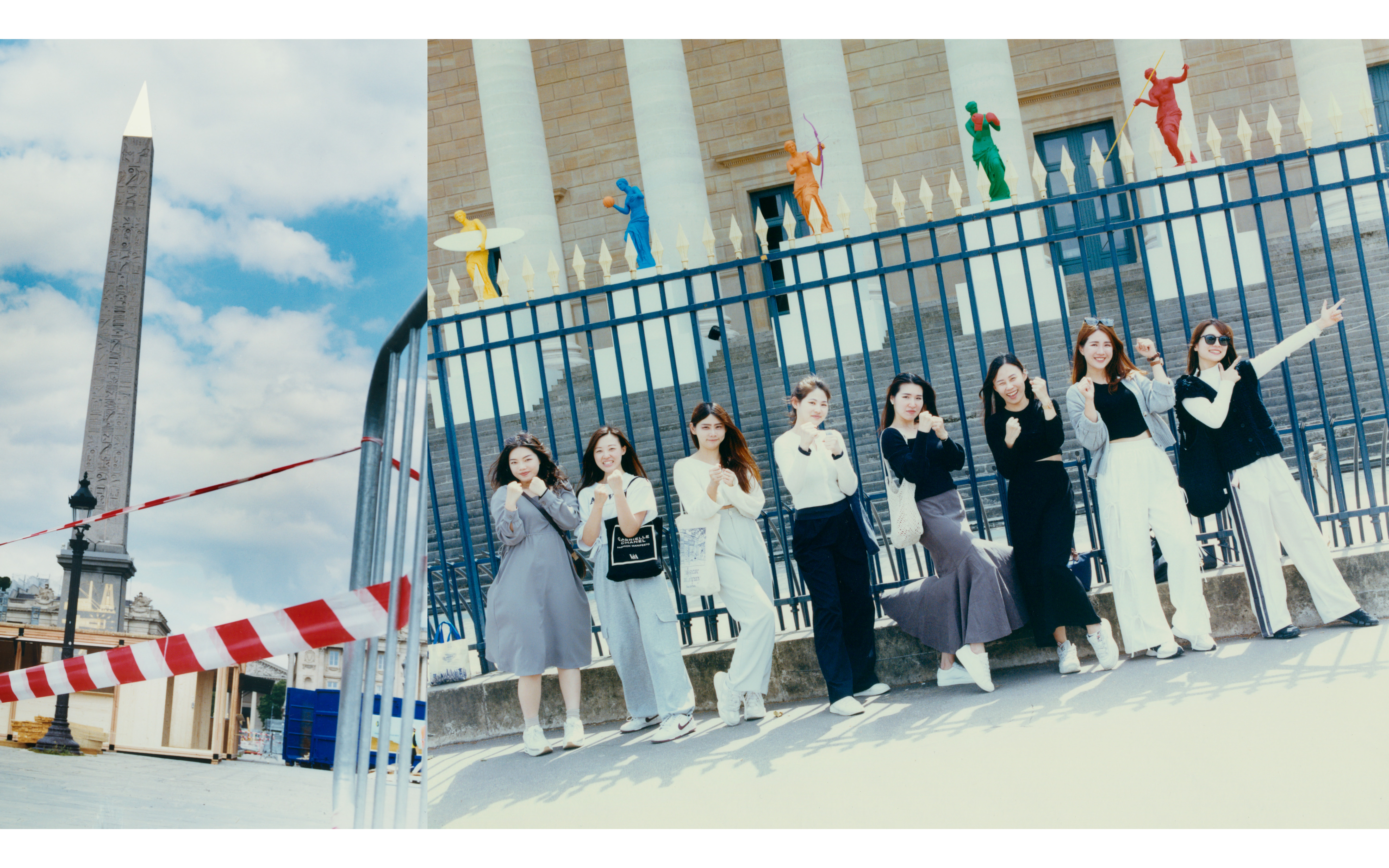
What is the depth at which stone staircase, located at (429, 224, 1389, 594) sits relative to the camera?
7.14m

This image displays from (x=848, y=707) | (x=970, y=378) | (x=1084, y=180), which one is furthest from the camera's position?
(x=1084, y=180)

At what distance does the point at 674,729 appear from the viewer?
4.05 m

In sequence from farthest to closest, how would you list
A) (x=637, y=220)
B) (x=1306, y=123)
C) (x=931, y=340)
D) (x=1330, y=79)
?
(x=1330, y=79) → (x=931, y=340) → (x=637, y=220) → (x=1306, y=123)

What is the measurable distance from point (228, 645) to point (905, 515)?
105 inches

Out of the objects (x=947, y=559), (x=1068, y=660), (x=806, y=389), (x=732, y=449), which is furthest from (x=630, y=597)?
(x=1068, y=660)

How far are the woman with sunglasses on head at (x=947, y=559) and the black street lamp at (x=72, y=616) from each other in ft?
13.4

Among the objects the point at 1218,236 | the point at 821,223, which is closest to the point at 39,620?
the point at 821,223

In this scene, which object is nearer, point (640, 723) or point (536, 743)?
point (536, 743)

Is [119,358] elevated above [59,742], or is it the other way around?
[119,358]

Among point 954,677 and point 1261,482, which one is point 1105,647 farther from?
point 1261,482

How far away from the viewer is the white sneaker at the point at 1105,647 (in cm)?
407

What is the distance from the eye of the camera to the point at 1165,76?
12.9 metres

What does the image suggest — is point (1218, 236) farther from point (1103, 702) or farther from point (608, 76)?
point (608, 76)

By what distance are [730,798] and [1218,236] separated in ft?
30.3
